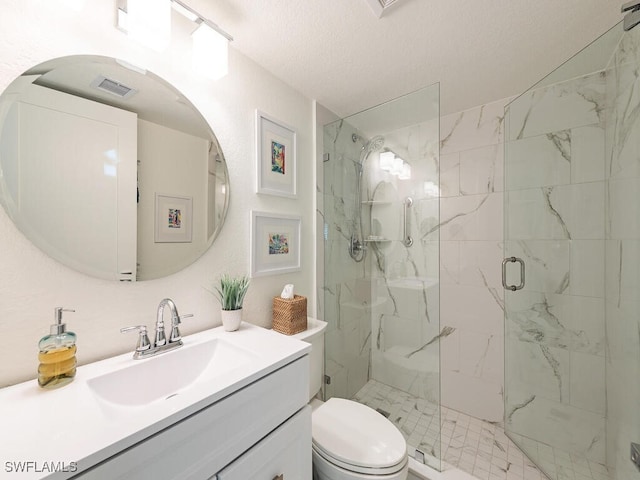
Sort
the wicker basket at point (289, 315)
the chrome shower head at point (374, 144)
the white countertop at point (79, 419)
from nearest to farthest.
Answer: the white countertop at point (79, 419)
the wicker basket at point (289, 315)
the chrome shower head at point (374, 144)

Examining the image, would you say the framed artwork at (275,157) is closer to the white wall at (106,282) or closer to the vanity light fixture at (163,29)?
the white wall at (106,282)

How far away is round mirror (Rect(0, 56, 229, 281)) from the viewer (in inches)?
28.7

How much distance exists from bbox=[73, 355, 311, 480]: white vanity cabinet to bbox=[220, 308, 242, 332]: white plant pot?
1.18 feet

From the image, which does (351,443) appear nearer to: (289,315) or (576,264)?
(289,315)

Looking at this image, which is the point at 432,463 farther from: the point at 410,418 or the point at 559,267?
the point at 559,267

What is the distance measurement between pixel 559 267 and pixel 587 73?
1.03 meters

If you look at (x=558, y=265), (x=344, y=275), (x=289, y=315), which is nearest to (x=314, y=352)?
(x=289, y=315)

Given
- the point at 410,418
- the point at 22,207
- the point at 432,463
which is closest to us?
the point at 22,207

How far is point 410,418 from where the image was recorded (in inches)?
61.4

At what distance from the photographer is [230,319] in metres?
1.08

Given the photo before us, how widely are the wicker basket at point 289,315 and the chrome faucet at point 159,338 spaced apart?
50cm

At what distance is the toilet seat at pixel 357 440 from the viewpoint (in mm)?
1016

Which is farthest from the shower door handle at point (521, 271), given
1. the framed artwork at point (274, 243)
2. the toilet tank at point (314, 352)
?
the framed artwork at point (274, 243)

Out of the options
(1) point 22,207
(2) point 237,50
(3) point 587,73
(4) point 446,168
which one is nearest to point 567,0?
A: (3) point 587,73
